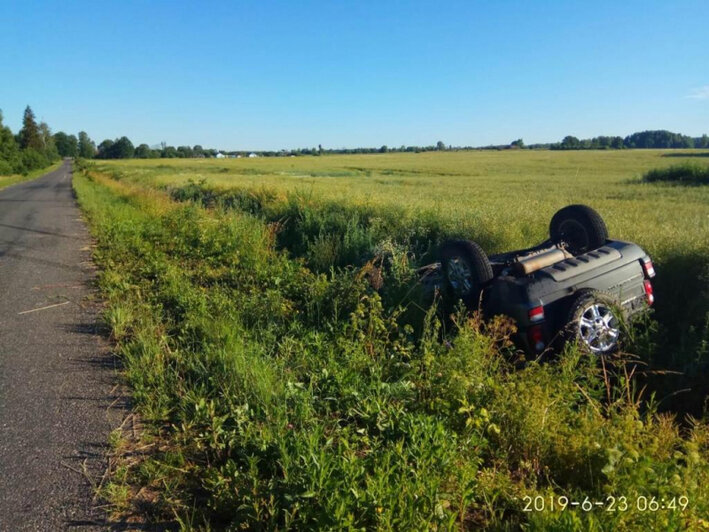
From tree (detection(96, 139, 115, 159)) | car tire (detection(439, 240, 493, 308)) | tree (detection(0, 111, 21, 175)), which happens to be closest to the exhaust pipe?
car tire (detection(439, 240, 493, 308))

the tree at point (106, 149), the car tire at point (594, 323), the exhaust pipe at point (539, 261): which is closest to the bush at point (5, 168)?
the exhaust pipe at point (539, 261)

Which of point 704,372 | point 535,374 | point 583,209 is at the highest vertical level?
point 583,209

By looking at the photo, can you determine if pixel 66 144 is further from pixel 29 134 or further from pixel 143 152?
pixel 29 134

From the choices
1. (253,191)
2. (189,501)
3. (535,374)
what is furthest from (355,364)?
(253,191)

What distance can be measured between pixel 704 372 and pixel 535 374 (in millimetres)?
1840

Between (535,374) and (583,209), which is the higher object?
(583,209)

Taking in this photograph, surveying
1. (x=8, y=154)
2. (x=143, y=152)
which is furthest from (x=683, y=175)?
(x=143, y=152)

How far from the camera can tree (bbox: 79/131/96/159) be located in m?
126

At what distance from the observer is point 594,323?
4.17m

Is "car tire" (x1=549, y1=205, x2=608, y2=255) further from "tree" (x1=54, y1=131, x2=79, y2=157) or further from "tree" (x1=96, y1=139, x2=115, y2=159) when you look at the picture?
"tree" (x1=54, y1=131, x2=79, y2=157)

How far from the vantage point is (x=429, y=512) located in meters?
2.19

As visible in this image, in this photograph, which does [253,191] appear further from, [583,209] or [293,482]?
[293,482]

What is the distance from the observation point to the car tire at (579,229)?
5.51 m

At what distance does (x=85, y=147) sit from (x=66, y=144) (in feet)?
94.0
